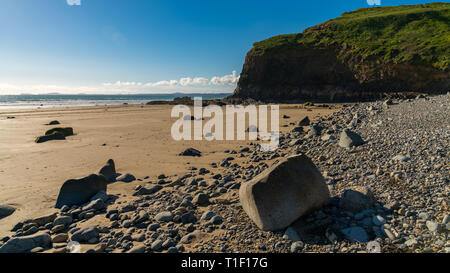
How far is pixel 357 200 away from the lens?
4184 millimetres

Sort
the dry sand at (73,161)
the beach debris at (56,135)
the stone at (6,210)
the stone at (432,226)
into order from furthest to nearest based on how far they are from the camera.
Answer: the beach debris at (56,135), the dry sand at (73,161), the stone at (6,210), the stone at (432,226)

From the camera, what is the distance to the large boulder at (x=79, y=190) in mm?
5674

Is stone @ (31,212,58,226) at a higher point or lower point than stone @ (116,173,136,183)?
lower

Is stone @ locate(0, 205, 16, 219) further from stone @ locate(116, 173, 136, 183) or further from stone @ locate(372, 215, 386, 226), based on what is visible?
stone @ locate(372, 215, 386, 226)

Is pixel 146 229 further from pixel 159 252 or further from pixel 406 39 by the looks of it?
pixel 406 39

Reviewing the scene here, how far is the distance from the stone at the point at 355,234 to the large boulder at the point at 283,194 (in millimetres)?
577

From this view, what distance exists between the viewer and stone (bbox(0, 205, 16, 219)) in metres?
5.26

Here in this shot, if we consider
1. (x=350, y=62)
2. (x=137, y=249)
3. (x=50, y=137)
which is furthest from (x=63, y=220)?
(x=350, y=62)

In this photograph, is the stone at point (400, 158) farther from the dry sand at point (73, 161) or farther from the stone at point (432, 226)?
the dry sand at point (73, 161)

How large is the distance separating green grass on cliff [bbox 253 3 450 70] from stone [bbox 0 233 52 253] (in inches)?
1482

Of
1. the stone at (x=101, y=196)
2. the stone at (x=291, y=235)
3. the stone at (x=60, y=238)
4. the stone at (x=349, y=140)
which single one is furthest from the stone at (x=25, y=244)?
the stone at (x=349, y=140)

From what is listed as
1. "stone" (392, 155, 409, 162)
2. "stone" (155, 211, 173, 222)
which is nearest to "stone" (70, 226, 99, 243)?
"stone" (155, 211, 173, 222)

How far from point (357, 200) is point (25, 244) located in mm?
5251
